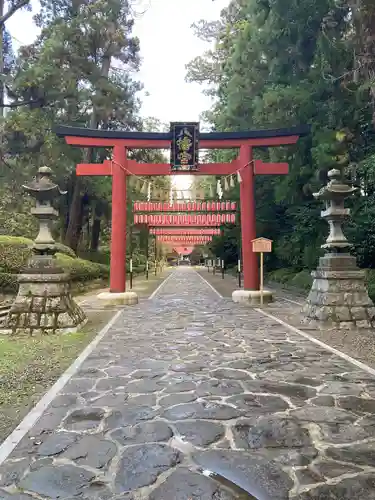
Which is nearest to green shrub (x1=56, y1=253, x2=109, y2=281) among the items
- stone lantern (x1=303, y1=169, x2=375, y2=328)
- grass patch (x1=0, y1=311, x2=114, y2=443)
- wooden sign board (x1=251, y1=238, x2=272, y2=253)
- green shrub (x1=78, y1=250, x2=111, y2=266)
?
green shrub (x1=78, y1=250, x2=111, y2=266)

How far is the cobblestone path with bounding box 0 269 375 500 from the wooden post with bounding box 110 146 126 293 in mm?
7457

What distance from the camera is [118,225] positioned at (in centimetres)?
1485

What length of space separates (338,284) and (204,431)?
701 cm

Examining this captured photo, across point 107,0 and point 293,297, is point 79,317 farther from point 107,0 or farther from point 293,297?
point 107,0

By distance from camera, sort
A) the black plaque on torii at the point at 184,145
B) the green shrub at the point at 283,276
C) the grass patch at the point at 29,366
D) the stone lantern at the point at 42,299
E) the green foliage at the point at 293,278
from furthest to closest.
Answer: the green shrub at the point at 283,276 → the green foliage at the point at 293,278 → the black plaque on torii at the point at 184,145 → the stone lantern at the point at 42,299 → the grass patch at the point at 29,366

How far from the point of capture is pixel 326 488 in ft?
9.77

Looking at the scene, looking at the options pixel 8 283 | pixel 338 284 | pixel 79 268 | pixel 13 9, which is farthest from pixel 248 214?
pixel 13 9

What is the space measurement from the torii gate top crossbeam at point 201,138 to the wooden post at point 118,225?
0.47 metres

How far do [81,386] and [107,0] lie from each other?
21.2 m

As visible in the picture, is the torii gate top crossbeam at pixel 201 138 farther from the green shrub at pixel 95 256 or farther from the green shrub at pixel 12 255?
the green shrub at pixel 95 256

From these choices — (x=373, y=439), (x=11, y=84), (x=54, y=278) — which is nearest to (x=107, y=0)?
(x=11, y=84)

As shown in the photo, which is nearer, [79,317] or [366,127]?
[79,317]

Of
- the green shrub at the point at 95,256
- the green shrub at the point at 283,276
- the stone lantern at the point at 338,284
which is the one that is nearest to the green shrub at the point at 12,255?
the stone lantern at the point at 338,284

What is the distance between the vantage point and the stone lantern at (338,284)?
31.9ft
